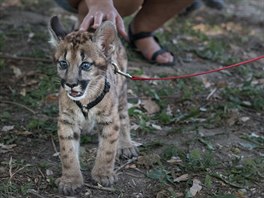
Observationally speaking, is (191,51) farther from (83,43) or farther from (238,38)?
(83,43)

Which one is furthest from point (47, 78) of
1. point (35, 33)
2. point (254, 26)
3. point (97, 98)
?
point (254, 26)

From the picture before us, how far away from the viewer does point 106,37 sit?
3.85m

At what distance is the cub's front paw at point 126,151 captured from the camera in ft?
15.1

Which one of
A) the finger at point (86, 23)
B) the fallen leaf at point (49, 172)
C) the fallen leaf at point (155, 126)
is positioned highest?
the finger at point (86, 23)

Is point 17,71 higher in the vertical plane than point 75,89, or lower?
lower

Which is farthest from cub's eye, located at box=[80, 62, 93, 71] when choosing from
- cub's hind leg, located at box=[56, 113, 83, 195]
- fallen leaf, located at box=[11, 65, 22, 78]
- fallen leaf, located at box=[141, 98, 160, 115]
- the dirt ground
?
fallen leaf, located at box=[11, 65, 22, 78]

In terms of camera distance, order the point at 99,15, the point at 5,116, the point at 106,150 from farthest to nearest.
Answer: the point at 5,116
the point at 99,15
the point at 106,150

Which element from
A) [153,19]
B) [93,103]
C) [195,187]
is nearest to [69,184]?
[93,103]

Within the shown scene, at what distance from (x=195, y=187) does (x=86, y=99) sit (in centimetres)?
111

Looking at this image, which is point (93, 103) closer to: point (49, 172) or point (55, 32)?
point (55, 32)

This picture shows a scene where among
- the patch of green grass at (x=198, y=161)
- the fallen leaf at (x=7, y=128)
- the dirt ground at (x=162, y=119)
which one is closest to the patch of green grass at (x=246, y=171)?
the dirt ground at (x=162, y=119)

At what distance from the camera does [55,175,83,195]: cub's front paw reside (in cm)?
395

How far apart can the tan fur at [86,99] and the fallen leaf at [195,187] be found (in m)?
0.62

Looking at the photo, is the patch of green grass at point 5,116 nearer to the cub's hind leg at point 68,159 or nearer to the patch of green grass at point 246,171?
the cub's hind leg at point 68,159
